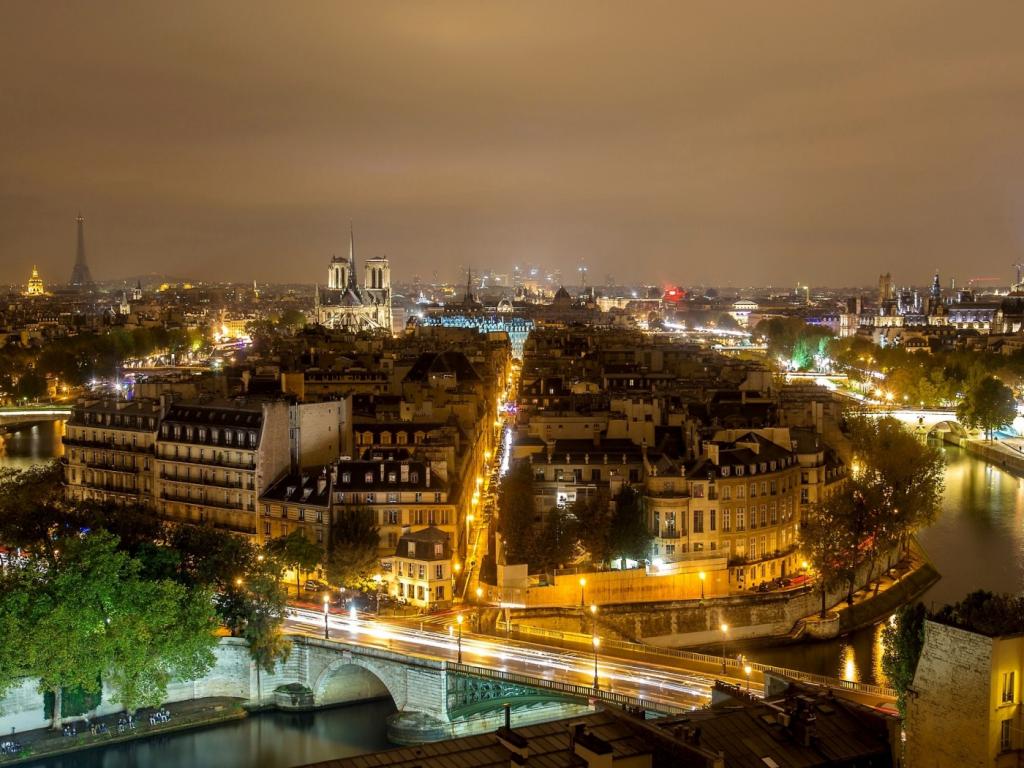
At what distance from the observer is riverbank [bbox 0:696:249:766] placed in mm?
18719

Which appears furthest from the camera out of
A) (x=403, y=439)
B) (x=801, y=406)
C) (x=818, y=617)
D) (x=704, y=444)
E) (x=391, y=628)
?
(x=801, y=406)

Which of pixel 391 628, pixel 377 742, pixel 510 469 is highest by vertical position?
pixel 510 469

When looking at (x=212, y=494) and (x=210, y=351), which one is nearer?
(x=212, y=494)

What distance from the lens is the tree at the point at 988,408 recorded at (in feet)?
159

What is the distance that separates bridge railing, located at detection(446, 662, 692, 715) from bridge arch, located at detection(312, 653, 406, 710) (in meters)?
1.21

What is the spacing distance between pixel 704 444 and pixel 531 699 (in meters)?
8.77

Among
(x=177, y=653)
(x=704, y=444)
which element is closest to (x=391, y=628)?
(x=177, y=653)

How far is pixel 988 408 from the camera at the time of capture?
48406 millimetres

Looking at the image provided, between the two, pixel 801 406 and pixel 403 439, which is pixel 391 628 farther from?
pixel 801 406

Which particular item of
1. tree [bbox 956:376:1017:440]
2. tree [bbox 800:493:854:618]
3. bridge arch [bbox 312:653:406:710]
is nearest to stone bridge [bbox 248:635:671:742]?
bridge arch [bbox 312:653:406:710]

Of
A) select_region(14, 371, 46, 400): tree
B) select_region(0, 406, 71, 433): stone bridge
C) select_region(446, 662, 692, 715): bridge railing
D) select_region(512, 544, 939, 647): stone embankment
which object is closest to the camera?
select_region(446, 662, 692, 715): bridge railing

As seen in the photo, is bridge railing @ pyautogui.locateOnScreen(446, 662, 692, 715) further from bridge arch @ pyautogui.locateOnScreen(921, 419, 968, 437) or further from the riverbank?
bridge arch @ pyautogui.locateOnScreen(921, 419, 968, 437)

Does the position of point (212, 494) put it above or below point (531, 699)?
above

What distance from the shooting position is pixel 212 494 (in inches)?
1046
